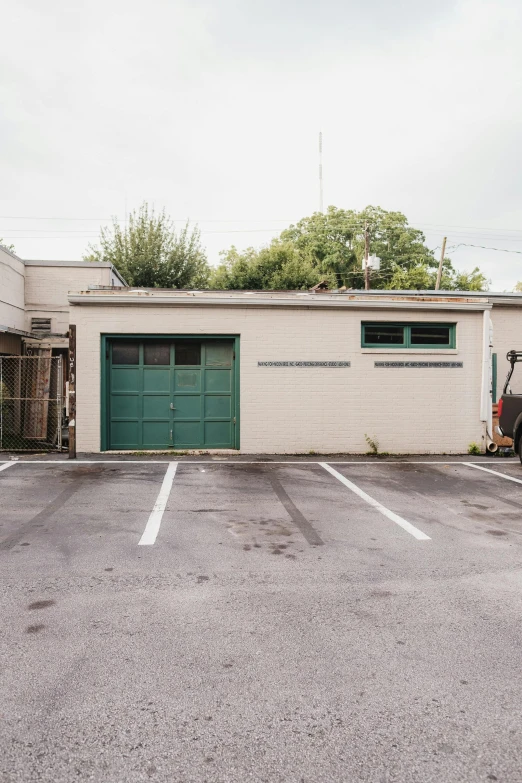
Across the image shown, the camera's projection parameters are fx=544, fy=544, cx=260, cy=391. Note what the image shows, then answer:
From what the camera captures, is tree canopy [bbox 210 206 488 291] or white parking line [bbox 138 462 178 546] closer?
white parking line [bbox 138 462 178 546]

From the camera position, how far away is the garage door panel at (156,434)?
12.5m

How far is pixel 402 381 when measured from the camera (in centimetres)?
1272

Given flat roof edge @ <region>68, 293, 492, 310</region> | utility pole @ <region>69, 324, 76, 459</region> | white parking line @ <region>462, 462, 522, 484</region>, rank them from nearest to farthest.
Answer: white parking line @ <region>462, 462, 522, 484</region>
utility pole @ <region>69, 324, 76, 459</region>
flat roof edge @ <region>68, 293, 492, 310</region>

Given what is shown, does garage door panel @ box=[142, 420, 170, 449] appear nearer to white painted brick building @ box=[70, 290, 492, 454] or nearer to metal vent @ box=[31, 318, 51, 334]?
white painted brick building @ box=[70, 290, 492, 454]

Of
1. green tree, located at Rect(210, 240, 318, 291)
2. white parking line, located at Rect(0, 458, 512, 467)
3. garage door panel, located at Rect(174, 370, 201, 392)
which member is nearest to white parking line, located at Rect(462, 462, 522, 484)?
white parking line, located at Rect(0, 458, 512, 467)

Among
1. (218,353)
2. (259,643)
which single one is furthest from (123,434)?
(259,643)

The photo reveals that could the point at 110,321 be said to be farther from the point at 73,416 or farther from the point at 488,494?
the point at 488,494

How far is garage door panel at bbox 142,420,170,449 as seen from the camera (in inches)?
492

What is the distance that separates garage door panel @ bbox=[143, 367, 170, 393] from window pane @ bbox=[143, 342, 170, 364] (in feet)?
0.63

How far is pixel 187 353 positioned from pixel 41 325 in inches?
279

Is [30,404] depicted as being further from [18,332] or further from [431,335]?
[431,335]

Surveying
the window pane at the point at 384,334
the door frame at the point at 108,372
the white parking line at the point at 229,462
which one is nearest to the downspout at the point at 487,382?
the white parking line at the point at 229,462

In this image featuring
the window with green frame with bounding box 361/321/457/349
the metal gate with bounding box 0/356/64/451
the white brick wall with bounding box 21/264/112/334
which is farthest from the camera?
the white brick wall with bounding box 21/264/112/334

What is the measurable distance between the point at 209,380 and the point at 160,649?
9360 mm
